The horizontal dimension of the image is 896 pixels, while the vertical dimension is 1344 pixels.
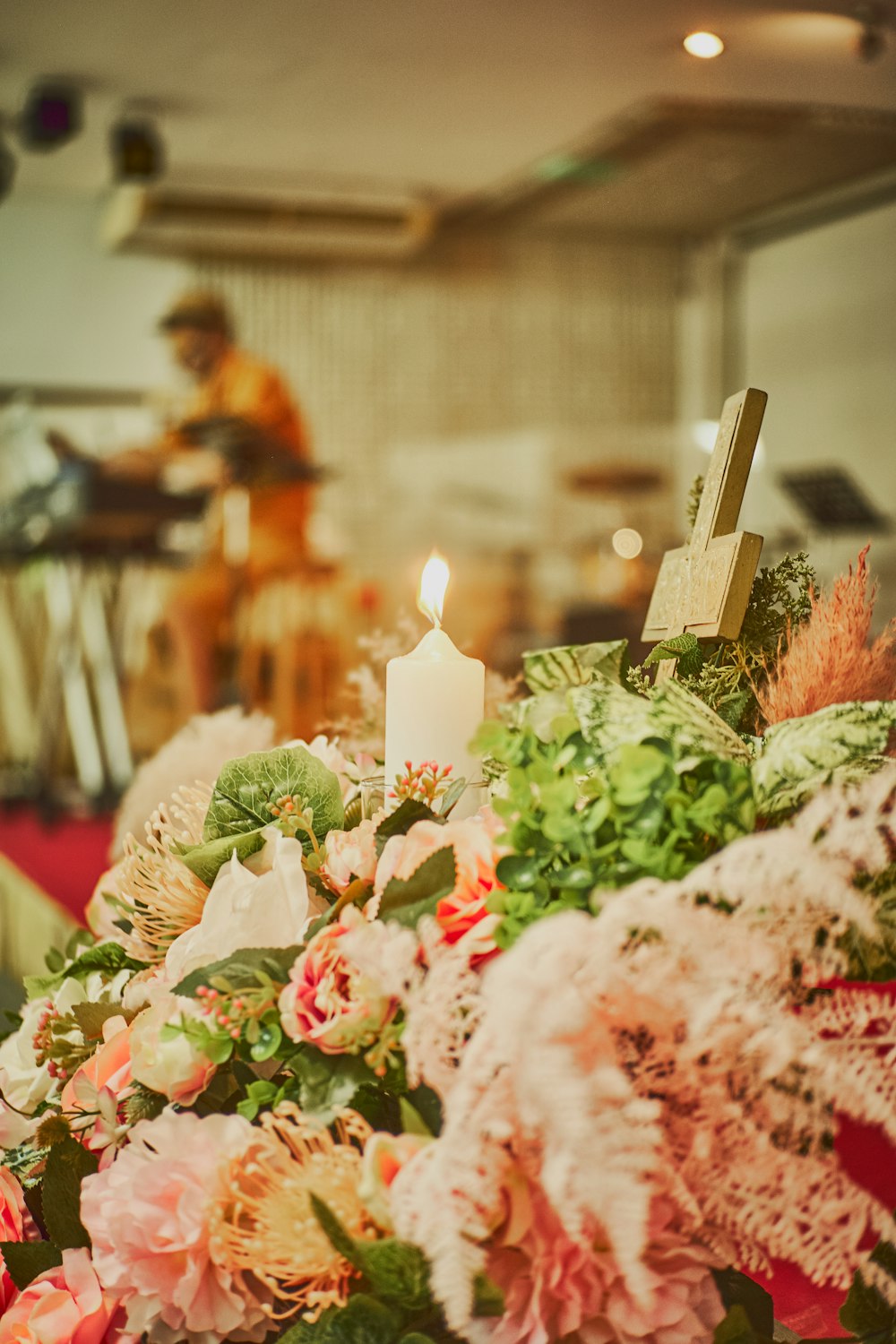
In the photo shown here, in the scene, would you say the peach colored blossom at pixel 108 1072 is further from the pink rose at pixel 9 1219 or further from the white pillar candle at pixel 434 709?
the white pillar candle at pixel 434 709

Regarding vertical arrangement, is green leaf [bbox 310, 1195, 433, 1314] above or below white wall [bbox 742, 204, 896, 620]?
below

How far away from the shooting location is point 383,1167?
0.45 meters

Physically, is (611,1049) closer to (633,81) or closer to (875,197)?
(633,81)

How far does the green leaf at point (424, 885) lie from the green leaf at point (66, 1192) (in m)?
0.18

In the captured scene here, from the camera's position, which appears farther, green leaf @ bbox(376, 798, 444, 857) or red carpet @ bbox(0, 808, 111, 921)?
red carpet @ bbox(0, 808, 111, 921)

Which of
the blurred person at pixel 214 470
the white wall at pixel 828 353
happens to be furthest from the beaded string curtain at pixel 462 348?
the blurred person at pixel 214 470

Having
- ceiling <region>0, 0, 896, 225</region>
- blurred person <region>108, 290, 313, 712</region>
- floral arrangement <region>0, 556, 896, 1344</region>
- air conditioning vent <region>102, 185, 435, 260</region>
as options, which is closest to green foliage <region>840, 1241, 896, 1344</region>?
floral arrangement <region>0, 556, 896, 1344</region>

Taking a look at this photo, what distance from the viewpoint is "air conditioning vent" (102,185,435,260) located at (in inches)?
255

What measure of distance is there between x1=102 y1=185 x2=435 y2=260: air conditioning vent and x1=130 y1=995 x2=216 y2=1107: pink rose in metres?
6.36

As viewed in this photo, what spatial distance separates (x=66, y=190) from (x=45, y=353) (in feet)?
2.63

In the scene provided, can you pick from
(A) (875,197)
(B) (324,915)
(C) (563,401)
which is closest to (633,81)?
(A) (875,197)

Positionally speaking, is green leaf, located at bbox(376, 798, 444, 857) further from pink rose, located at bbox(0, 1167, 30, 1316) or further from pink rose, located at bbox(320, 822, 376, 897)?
pink rose, located at bbox(0, 1167, 30, 1316)

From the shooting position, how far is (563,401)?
7.65 meters

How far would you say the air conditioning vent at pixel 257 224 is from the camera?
6465mm
